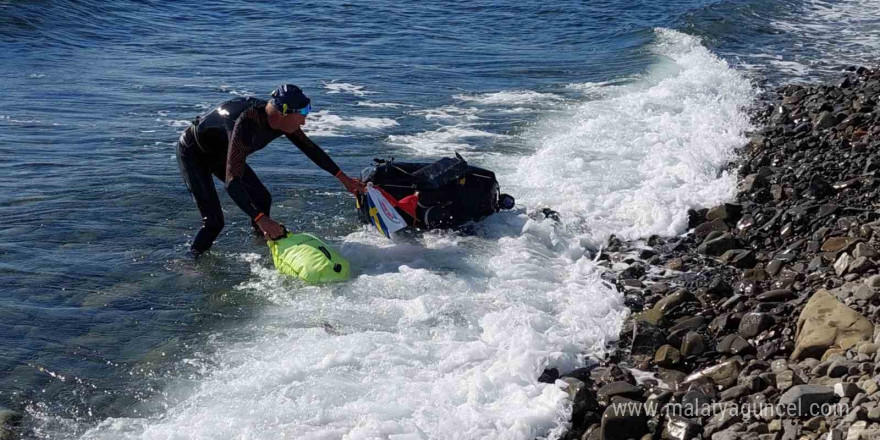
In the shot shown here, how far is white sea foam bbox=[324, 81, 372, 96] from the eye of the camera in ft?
57.0

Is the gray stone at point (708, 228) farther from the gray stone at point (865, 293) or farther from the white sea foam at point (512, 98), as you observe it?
the white sea foam at point (512, 98)

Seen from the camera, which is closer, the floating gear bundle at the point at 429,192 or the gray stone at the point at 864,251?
the gray stone at the point at 864,251

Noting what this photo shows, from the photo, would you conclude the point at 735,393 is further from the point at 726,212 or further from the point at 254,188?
the point at 254,188

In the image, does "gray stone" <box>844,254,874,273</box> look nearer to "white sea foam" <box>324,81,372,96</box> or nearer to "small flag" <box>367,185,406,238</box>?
"small flag" <box>367,185,406,238</box>

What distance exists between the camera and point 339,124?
1509 centimetres

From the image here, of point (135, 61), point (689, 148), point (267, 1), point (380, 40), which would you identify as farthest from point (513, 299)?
point (267, 1)

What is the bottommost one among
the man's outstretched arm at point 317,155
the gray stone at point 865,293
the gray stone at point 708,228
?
the gray stone at point 708,228

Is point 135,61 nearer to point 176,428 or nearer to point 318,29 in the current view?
point 318,29

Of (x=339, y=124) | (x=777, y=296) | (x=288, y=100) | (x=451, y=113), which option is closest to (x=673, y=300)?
(x=777, y=296)

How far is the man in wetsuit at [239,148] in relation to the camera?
27.4ft

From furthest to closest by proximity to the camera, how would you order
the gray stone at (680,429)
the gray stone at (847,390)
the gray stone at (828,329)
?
the gray stone at (828,329) < the gray stone at (680,429) < the gray stone at (847,390)

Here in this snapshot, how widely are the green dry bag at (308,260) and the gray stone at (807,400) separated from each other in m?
4.39

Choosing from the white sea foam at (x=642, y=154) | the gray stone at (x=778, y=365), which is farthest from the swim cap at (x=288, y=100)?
the gray stone at (x=778, y=365)

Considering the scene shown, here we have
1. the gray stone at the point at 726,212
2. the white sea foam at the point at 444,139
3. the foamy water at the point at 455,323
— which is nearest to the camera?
the foamy water at the point at 455,323
